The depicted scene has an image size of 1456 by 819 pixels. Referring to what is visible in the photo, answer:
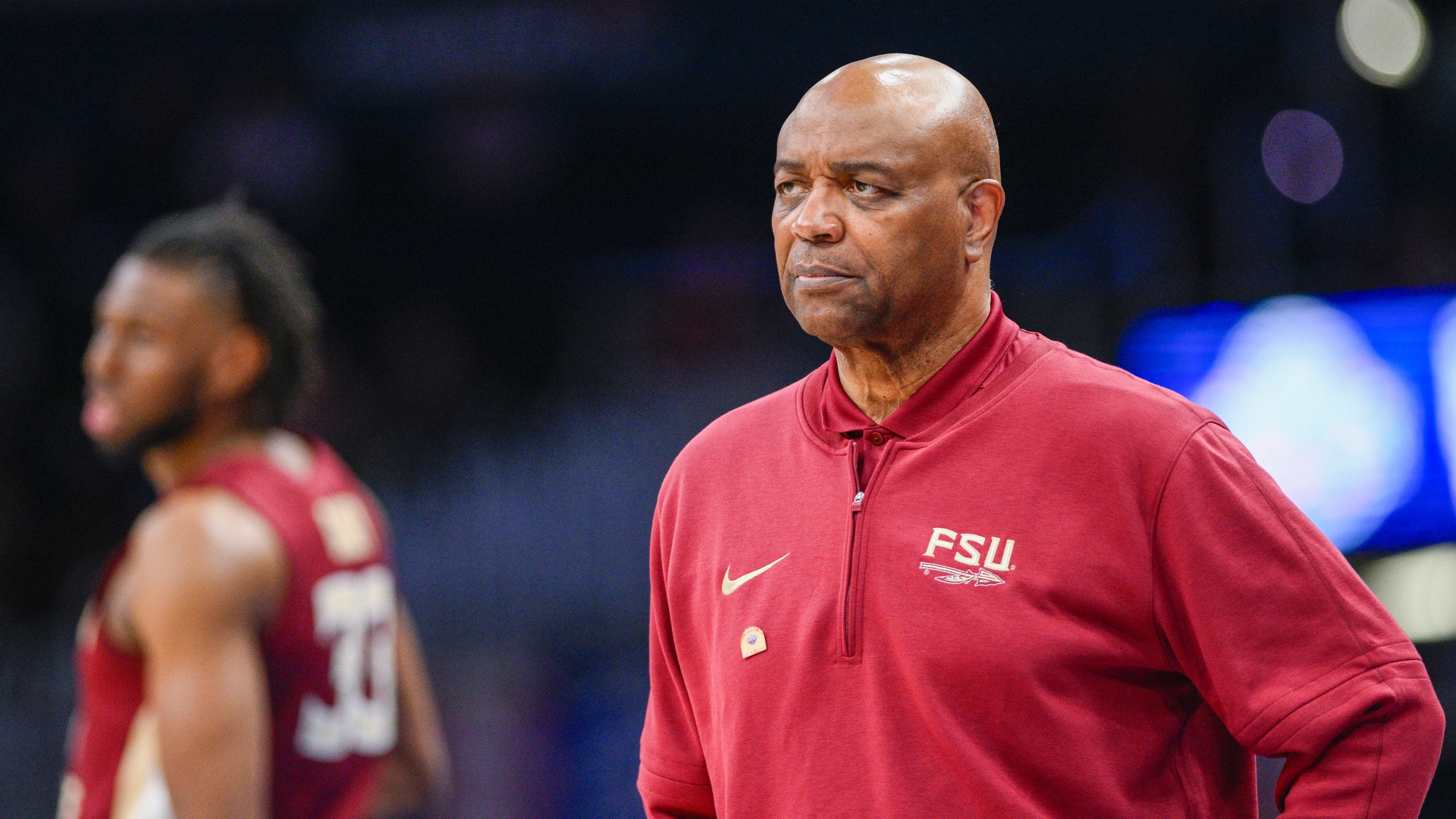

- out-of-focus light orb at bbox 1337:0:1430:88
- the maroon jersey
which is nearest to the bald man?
the maroon jersey

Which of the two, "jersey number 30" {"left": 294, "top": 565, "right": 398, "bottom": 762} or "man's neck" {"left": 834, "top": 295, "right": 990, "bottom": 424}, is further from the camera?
"jersey number 30" {"left": 294, "top": 565, "right": 398, "bottom": 762}

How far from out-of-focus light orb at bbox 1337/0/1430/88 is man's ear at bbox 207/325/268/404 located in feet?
16.5

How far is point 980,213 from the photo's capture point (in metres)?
1.86

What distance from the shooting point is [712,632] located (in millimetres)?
1886

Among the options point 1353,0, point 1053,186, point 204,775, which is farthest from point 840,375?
point 1053,186

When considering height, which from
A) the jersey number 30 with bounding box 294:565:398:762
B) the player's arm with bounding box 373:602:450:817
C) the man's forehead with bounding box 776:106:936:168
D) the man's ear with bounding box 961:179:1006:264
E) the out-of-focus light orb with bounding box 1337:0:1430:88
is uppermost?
the out-of-focus light orb with bounding box 1337:0:1430:88

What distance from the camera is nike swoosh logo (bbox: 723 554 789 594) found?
184 centimetres

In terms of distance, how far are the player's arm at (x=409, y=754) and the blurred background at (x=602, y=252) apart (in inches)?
83.1

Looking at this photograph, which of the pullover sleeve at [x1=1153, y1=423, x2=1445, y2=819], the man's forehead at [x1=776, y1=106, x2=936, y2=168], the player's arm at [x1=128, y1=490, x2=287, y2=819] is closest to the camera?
the pullover sleeve at [x1=1153, y1=423, x2=1445, y2=819]

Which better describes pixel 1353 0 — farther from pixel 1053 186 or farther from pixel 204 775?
pixel 204 775

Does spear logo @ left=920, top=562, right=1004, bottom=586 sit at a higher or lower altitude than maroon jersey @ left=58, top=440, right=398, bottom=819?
higher

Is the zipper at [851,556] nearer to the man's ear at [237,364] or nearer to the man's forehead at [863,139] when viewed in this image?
the man's forehead at [863,139]

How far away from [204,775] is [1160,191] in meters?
6.32

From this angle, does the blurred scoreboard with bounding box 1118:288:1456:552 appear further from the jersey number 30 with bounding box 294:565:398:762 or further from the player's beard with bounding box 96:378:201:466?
the player's beard with bounding box 96:378:201:466
